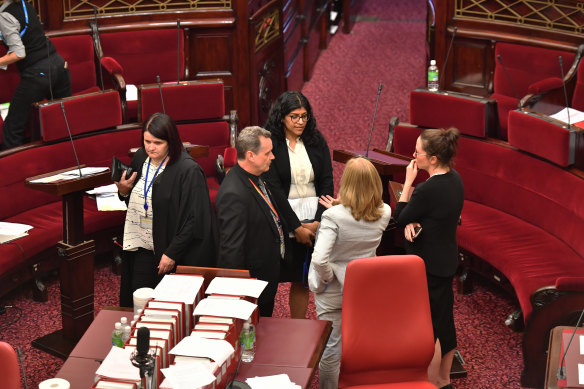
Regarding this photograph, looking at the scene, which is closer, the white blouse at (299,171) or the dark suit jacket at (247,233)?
the dark suit jacket at (247,233)

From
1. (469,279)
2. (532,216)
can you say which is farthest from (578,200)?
(469,279)

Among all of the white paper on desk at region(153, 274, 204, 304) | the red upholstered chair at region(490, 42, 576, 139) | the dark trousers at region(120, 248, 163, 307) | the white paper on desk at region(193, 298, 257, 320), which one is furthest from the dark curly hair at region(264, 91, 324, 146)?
the red upholstered chair at region(490, 42, 576, 139)

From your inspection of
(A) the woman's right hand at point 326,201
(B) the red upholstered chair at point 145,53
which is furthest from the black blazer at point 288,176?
(B) the red upholstered chair at point 145,53

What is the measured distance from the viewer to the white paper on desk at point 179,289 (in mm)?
2939

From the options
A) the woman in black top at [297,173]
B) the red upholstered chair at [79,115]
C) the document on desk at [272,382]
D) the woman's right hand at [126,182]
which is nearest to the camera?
the document on desk at [272,382]

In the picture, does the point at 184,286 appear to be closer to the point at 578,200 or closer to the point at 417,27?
the point at 578,200

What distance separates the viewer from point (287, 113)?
3908mm

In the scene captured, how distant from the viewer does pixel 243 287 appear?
3.07 m

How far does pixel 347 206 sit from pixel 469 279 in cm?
166

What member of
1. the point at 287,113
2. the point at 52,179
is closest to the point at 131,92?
the point at 52,179

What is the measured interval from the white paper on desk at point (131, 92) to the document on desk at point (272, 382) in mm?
3501

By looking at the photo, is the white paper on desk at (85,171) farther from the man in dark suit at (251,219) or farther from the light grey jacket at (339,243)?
the light grey jacket at (339,243)

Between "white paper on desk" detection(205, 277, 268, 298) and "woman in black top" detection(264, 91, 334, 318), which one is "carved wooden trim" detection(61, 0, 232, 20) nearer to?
"woman in black top" detection(264, 91, 334, 318)

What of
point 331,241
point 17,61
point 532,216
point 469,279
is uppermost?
point 17,61
